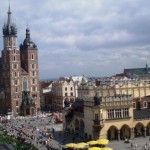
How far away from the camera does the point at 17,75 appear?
381 ft

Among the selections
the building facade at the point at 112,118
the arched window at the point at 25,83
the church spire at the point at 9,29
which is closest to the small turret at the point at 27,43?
the church spire at the point at 9,29

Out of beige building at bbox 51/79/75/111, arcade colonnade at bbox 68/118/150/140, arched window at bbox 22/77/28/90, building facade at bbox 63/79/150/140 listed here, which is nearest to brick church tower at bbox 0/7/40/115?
arched window at bbox 22/77/28/90

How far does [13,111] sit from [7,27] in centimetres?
2343

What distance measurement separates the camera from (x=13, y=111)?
374 ft

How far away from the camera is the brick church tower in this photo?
114500mm

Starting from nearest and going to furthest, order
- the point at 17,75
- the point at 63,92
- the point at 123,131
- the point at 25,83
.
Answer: the point at 123,131, the point at 17,75, the point at 25,83, the point at 63,92

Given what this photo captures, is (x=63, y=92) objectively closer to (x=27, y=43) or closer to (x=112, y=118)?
(x=27, y=43)

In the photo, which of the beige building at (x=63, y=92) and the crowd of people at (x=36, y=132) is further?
the beige building at (x=63, y=92)

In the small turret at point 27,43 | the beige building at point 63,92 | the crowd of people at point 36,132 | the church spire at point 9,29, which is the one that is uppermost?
the church spire at point 9,29

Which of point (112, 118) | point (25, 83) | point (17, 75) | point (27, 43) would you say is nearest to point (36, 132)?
point (112, 118)

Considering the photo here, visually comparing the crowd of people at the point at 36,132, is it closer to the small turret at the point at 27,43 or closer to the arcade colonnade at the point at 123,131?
A: the arcade colonnade at the point at 123,131

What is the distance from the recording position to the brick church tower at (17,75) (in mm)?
114500

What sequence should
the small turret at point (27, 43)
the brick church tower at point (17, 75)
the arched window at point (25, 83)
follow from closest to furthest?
the brick church tower at point (17, 75) → the arched window at point (25, 83) → the small turret at point (27, 43)

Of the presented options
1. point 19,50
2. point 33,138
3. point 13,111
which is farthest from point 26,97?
point 33,138
